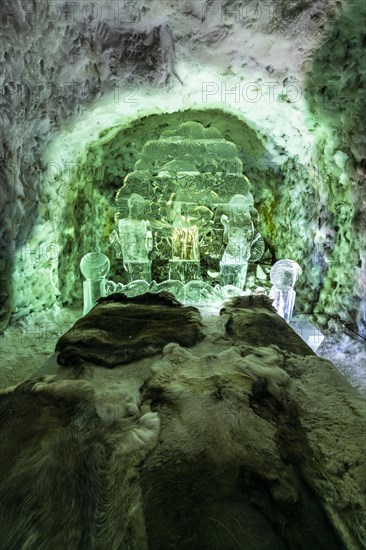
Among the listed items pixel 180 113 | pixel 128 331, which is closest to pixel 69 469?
pixel 128 331

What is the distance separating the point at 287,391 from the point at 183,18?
2.59m

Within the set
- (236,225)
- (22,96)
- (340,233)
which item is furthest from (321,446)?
(236,225)

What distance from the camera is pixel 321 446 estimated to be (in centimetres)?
117

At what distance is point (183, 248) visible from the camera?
14.7 ft

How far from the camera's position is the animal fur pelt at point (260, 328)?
6.52 feet

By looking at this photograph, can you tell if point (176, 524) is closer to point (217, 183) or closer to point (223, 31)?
point (223, 31)

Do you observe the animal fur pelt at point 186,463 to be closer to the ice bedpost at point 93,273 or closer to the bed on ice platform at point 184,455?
the bed on ice platform at point 184,455

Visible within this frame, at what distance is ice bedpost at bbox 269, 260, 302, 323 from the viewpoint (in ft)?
11.5

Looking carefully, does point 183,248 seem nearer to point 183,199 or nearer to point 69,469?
point 183,199

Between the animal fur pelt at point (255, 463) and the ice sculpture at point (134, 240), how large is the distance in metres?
2.73

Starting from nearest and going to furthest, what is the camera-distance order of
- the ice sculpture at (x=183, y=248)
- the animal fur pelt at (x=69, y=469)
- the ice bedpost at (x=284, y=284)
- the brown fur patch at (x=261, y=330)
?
1. the animal fur pelt at (x=69, y=469)
2. the brown fur patch at (x=261, y=330)
3. the ice bedpost at (x=284, y=284)
4. the ice sculpture at (x=183, y=248)

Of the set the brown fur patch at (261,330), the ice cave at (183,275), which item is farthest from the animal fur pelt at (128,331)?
the brown fur patch at (261,330)

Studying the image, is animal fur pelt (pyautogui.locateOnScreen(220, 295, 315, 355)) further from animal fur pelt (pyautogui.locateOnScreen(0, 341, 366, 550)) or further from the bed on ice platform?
animal fur pelt (pyautogui.locateOnScreen(0, 341, 366, 550))

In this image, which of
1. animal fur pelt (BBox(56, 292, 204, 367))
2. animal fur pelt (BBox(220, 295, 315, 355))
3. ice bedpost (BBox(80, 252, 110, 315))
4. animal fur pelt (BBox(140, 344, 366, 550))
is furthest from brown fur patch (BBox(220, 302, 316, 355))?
ice bedpost (BBox(80, 252, 110, 315))
